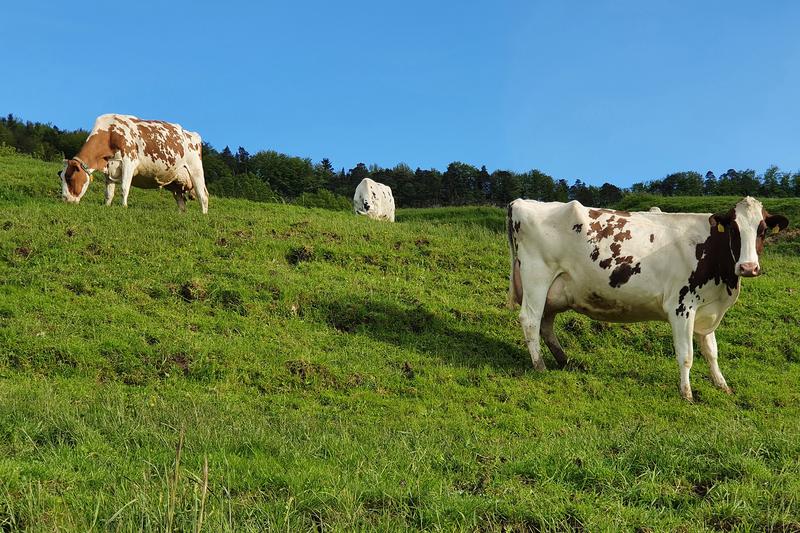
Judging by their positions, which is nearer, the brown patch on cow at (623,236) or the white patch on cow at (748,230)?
the white patch on cow at (748,230)

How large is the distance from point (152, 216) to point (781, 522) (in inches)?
580

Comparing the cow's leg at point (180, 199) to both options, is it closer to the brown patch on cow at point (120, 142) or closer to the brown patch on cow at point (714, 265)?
the brown patch on cow at point (120, 142)

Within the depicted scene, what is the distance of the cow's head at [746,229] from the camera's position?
9914 millimetres

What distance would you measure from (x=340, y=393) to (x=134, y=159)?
1203 centimetres

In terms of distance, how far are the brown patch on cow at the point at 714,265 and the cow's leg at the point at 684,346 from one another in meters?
→ 0.11

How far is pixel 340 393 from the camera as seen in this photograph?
907cm

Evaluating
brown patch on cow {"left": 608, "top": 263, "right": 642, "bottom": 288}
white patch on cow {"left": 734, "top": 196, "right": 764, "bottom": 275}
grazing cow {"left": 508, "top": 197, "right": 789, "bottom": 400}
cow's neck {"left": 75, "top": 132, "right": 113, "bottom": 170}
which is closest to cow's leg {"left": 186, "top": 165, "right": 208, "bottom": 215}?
cow's neck {"left": 75, "top": 132, "right": 113, "bottom": 170}

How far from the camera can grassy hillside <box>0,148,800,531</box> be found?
14.6ft

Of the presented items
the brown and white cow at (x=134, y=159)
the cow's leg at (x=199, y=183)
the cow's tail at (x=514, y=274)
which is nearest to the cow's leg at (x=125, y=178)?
the brown and white cow at (x=134, y=159)

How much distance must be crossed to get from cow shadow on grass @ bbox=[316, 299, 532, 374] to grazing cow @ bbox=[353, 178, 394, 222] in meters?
17.5

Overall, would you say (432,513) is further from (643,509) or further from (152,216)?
(152,216)

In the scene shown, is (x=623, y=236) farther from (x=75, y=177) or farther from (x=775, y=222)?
(x=75, y=177)

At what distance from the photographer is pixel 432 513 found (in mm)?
4348

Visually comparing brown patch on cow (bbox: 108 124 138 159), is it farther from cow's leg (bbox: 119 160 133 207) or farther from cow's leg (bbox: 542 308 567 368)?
cow's leg (bbox: 542 308 567 368)
